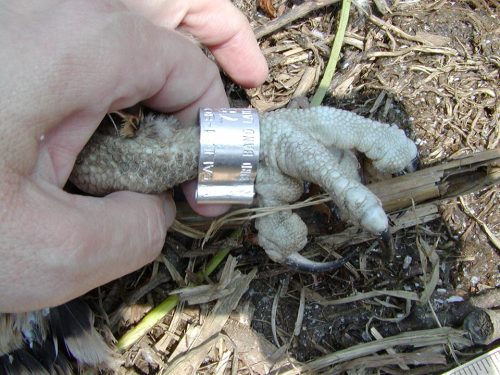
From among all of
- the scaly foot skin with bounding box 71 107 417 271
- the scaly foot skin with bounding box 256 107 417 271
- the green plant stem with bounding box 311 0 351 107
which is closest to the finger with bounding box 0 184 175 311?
the scaly foot skin with bounding box 71 107 417 271

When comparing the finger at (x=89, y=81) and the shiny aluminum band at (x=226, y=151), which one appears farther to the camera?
the shiny aluminum band at (x=226, y=151)

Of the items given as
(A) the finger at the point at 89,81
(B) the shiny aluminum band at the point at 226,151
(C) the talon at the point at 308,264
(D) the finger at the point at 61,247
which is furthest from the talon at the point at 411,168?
(D) the finger at the point at 61,247

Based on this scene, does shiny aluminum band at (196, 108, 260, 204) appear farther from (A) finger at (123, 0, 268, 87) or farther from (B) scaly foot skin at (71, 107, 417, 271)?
(A) finger at (123, 0, 268, 87)

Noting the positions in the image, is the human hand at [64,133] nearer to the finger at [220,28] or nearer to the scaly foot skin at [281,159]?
the scaly foot skin at [281,159]

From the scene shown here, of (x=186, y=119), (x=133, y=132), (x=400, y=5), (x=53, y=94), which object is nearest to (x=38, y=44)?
(x=53, y=94)

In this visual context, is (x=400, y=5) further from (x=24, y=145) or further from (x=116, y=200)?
(x=24, y=145)
